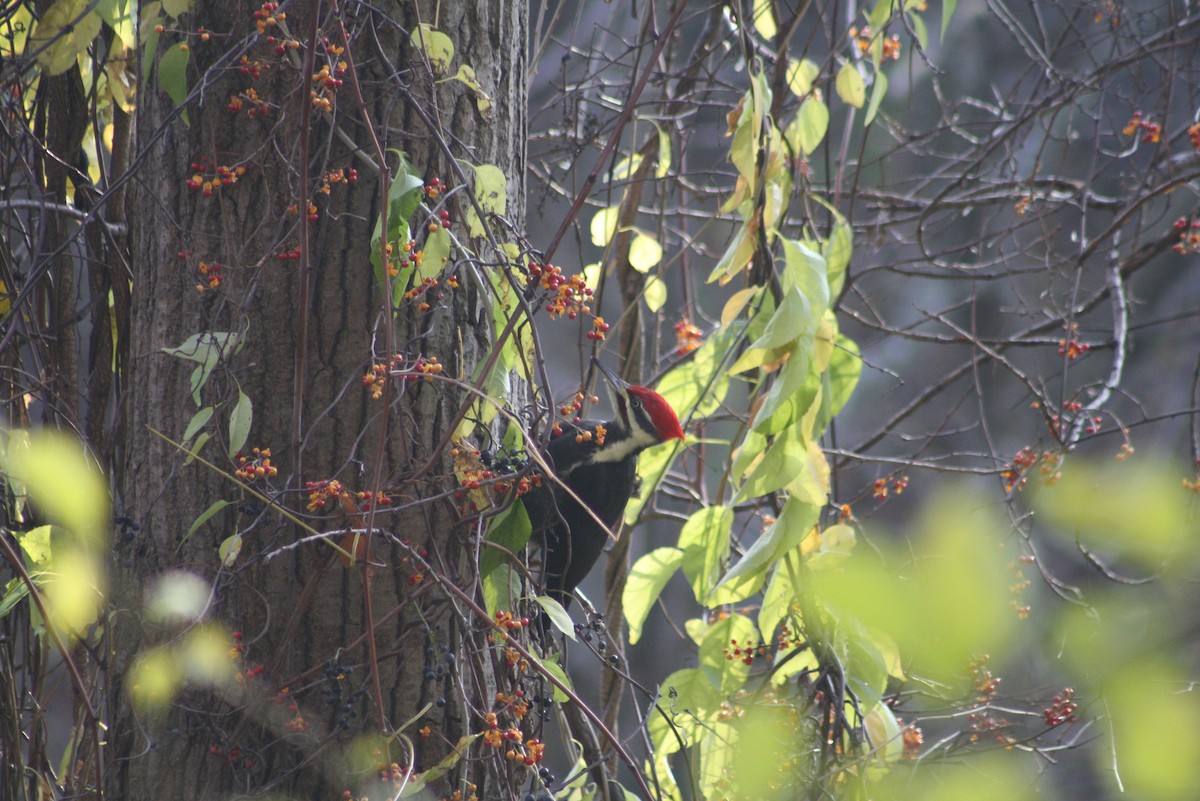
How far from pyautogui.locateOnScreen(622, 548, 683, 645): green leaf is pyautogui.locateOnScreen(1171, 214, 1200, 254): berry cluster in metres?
1.81

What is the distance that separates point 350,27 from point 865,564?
1113mm

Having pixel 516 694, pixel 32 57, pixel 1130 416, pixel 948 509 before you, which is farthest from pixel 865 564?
pixel 1130 416

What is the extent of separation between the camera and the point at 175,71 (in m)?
1.33

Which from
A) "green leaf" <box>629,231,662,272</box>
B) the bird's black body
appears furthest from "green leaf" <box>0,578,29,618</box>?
"green leaf" <box>629,231,662,272</box>

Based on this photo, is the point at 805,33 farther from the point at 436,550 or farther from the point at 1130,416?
the point at 436,550

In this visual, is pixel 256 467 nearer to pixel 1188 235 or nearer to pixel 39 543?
Answer: pixel 39 543

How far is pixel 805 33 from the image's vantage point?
672cm

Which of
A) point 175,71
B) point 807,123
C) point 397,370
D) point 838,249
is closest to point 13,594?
point 397,370

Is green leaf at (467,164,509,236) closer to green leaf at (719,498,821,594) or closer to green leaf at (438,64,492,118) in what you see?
green leaf at (438,64,492,118)

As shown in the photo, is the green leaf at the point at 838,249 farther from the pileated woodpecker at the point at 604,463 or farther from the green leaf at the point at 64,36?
the green leaf at the point at 64,36

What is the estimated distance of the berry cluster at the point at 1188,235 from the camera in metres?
2.90

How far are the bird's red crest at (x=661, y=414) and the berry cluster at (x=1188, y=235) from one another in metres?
1.69

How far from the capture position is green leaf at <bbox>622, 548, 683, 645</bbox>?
84.5 inches

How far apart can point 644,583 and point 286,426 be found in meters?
0.98
